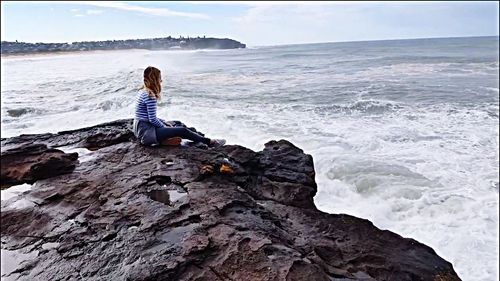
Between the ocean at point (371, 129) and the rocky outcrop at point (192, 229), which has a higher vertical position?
the rocky outcrop at point (192, 229)

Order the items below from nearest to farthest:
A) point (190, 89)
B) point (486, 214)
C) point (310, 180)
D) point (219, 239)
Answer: point (219, 239)
point (310, 180)
point (486, 214)
point (190, 89)

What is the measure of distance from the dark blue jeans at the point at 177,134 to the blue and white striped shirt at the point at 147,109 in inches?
3.4

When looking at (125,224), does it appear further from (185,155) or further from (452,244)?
(452,244)

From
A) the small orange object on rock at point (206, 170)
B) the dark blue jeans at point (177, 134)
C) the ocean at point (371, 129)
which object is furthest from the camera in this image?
the ocean at point (371, 129)

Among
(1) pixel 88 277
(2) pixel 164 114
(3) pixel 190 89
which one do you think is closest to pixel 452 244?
(1) pixel 88 277

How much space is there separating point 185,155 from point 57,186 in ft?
4.42

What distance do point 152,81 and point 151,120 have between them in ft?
1.53

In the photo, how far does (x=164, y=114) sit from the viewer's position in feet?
41.0

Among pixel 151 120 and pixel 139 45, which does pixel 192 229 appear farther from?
pixel 139 45

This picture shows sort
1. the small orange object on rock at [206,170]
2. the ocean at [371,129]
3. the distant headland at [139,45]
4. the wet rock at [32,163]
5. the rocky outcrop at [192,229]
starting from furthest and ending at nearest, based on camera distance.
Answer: the distant headland at [139,45] → the ocean at [371,129] → the wet rock at [32,163] → the small orange object on rock at [206,170] → the rocky outcrop at [192,229]

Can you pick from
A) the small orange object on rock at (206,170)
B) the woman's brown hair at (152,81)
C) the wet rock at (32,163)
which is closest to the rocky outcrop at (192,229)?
the small orange object on rock at (206,170)

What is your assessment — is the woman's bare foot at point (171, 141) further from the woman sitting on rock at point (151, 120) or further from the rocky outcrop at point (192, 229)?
the rocky outcrop at point (192, 229)

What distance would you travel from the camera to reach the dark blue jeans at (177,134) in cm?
500

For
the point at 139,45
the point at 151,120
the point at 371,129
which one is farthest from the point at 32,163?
the point at 139,45
